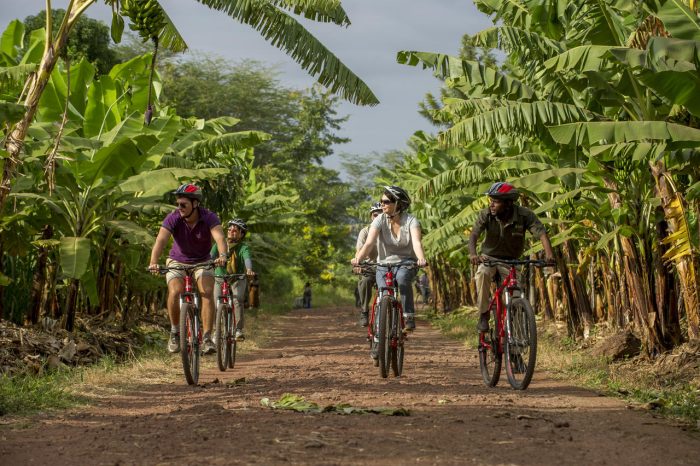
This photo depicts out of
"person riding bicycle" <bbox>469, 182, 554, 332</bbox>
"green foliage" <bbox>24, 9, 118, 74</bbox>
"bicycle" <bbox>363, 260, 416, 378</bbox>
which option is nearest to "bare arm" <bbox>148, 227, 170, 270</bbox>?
"bicycle" <bbox>363, 260, 416, 378</bbox>

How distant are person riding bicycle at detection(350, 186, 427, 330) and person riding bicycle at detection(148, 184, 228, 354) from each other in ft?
5.10

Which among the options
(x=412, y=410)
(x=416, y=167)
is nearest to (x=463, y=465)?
(x=412, y=410)

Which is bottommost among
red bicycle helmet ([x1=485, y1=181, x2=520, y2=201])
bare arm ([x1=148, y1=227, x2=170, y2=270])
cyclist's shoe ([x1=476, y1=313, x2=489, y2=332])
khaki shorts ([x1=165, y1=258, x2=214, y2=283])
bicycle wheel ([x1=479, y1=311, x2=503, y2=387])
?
bicycle wheel ([x1=479, y1=311, x2=503, y2=387])

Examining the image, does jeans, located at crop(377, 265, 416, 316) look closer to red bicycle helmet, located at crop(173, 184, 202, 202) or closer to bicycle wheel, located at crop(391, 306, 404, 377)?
bicycle wheel, located at crop(391, 306, 404, 377)

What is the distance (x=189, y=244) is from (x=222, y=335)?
1873 mm

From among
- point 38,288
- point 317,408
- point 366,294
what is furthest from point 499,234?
point 38,288

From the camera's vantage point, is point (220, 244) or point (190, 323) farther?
point (220, 244)

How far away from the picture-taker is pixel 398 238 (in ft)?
33.2

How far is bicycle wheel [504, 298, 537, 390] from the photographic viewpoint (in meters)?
8.56

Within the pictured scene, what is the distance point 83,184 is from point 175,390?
3922 mm

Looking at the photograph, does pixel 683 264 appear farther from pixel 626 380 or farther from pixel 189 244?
pixel 189 244

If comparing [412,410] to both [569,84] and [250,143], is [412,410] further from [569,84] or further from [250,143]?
[250,143]

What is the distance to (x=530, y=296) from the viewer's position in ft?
65.7

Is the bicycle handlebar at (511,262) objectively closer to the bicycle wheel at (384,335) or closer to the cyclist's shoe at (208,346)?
the bicycle wheel at (384,335)
